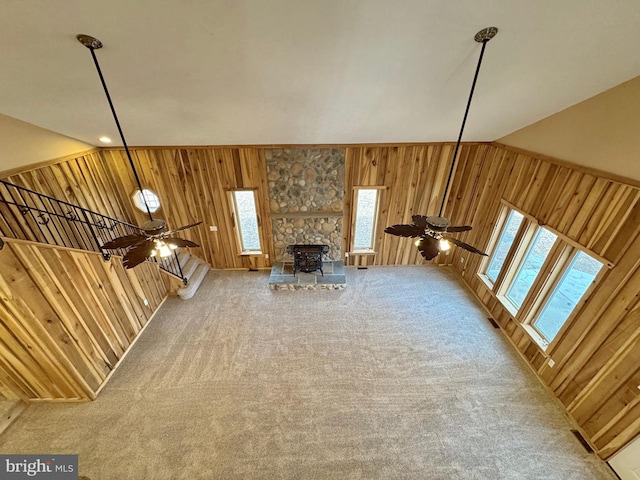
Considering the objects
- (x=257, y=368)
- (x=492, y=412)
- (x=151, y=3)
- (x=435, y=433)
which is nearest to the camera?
(x=151, y=3)

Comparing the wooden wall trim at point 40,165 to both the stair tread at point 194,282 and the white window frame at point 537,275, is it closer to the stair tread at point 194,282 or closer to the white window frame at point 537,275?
the stair tread at point 194,282

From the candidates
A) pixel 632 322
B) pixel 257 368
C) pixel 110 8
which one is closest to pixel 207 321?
pixel 257 368

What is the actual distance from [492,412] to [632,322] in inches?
72.6

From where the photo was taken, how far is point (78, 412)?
3.38m

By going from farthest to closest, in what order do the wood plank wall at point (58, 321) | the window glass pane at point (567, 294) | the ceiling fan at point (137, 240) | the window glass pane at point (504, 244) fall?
the window glass pane at point (504, 244) < the window glass pane at point (567, 294) < the wood plank wall at point (58, 321) < the ceiling fan at point (137, 240)

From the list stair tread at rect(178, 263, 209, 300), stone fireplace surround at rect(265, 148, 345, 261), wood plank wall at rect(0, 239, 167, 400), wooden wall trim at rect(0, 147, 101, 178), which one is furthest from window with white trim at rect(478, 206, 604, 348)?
wooden wall trim at rect(0, 147, 101, 178)

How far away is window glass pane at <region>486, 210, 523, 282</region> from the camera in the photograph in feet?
14.9

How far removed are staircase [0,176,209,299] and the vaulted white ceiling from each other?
102 centimetres

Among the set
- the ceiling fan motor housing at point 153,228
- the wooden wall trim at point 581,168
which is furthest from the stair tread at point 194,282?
the wooden wall trim at point 581,168

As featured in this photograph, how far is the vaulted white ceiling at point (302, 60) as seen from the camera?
1924mm

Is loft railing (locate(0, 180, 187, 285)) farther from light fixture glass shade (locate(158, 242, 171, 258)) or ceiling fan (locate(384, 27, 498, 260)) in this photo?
ceiling fan (locate(384, 27, 498, 260))

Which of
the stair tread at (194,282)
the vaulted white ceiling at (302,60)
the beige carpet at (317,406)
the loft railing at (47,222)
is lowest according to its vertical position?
the beige carpet at (317,406)

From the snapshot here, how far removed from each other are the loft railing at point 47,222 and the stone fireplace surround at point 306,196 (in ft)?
8.36

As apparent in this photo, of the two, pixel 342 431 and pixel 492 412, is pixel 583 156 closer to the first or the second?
pixel 492 412
